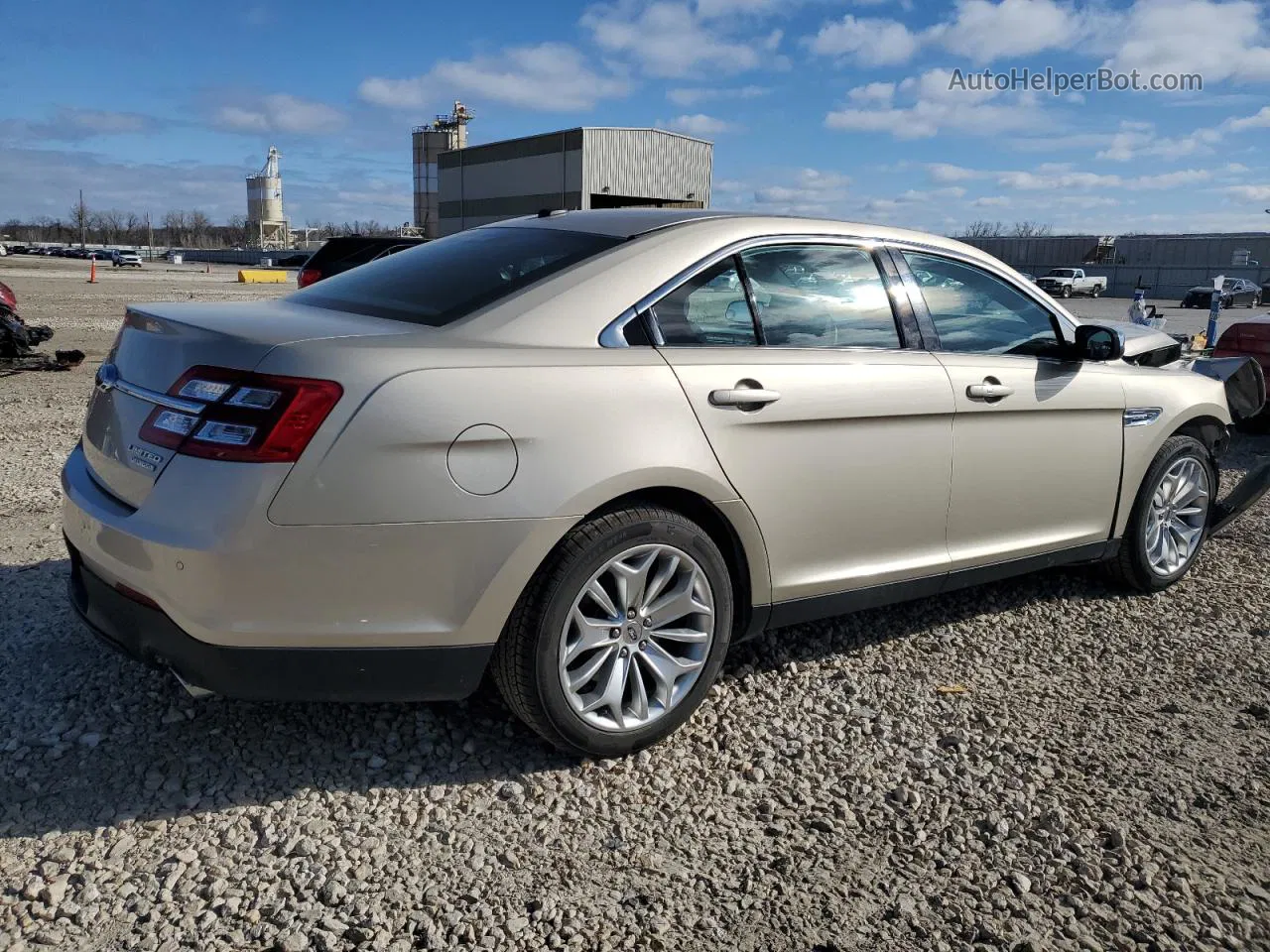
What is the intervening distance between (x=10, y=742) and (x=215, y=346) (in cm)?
141

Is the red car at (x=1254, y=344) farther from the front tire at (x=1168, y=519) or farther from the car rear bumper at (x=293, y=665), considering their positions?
the car rear bumper at (x=293, y=665)

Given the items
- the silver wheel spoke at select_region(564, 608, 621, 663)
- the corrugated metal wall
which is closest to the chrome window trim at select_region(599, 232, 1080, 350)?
Result: the silver wheel spoke at select_region(564, 608, 621, 663)

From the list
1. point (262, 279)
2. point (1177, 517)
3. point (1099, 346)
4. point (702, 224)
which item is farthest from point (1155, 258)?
point (702, 224)

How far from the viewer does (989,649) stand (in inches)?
163

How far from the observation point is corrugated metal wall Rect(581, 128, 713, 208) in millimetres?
48156

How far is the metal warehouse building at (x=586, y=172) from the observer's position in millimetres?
48312

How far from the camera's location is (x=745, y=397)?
3.17 meters

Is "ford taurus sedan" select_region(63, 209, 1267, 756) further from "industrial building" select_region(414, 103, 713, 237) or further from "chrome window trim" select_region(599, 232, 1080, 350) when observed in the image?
"industrial building" select_region(414, 103, 713, 237)

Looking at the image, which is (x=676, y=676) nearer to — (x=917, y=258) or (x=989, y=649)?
(x=989, y=649)

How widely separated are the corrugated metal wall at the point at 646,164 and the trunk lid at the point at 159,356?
45499mm

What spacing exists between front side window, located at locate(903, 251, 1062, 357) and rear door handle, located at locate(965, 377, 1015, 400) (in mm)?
165

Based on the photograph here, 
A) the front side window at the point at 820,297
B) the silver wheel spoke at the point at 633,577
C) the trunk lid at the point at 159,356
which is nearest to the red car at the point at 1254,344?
the front side window at the point at 820,297

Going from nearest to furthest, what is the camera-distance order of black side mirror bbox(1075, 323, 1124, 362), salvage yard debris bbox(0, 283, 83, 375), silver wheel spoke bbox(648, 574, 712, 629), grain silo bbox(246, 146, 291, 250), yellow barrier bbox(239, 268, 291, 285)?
silver wheel spoke bbox(648, 574, 712, 629), black side mirror bbox(1075, 323, 1124, 362), salvage yard debris bbox(0, 283, 83, 375), yellow barrier bbox(239, 268, 291, 285), grain silo bbox(246, 146, 291, 250)

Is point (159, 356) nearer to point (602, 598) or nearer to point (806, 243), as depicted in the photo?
point (602, 598)
